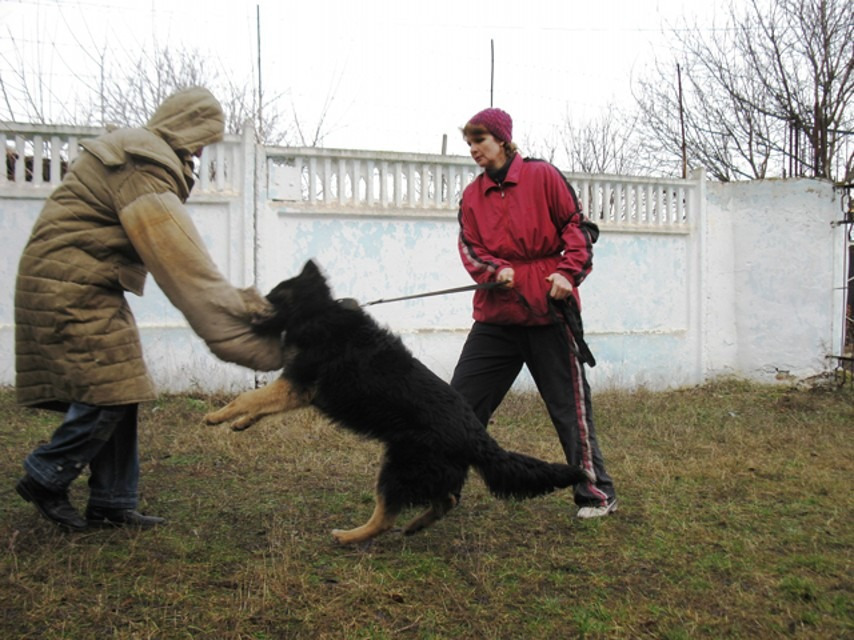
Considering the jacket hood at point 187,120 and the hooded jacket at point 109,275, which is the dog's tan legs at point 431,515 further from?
the jacket hood at point 187,120

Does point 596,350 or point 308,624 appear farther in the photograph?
point 596,350

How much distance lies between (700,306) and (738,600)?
679 centimetres

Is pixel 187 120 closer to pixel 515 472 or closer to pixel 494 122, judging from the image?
pixel 494 122

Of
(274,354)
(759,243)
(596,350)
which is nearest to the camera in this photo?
(274,354)

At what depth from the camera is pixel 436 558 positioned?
10.7 feet

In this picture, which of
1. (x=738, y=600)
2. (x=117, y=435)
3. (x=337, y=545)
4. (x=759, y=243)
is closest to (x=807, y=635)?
(x=738, y=600)

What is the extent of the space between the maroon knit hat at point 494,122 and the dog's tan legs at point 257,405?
165 centimetres

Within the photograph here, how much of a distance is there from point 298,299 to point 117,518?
136cm

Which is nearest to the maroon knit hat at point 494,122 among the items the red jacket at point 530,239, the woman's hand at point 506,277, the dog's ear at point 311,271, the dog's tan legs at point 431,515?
the red jacket at point 530,239

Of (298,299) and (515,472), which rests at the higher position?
(298,299)

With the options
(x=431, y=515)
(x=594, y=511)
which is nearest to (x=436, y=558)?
(x=431, y=515)

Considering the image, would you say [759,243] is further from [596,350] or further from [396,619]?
[396,619]

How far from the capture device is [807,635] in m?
→ 2.50

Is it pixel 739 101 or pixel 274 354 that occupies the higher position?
pixel 739 101
